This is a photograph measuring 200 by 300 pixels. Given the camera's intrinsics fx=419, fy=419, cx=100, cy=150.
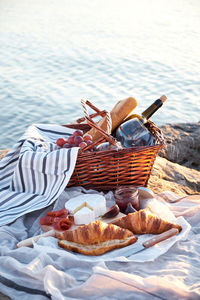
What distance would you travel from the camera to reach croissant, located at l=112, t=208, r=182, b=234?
1.94 meters

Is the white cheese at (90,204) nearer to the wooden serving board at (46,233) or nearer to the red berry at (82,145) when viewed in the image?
the wooden serving board at (46,233)

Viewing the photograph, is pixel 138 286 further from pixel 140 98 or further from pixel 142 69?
pixel 142 69

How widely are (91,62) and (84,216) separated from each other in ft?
17.3

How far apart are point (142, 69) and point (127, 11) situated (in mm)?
5084

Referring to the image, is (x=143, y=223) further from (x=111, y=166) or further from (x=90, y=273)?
(x=111, y=166)

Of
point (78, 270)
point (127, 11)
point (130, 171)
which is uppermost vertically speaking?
point (127, 11)

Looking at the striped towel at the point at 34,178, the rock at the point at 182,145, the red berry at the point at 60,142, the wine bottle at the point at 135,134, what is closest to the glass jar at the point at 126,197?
the striped towel at the point at 34,178

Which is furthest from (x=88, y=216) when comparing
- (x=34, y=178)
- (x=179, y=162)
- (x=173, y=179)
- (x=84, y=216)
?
(x=179, y=162)

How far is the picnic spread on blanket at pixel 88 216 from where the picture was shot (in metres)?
1.66

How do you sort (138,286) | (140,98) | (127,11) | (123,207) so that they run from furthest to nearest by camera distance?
(127,11), (140,98), (123,207), (138,286)

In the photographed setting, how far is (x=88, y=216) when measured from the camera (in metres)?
2.03

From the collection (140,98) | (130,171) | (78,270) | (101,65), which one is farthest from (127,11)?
(78,270)

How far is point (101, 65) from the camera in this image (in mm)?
6867

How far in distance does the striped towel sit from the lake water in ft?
7.67
